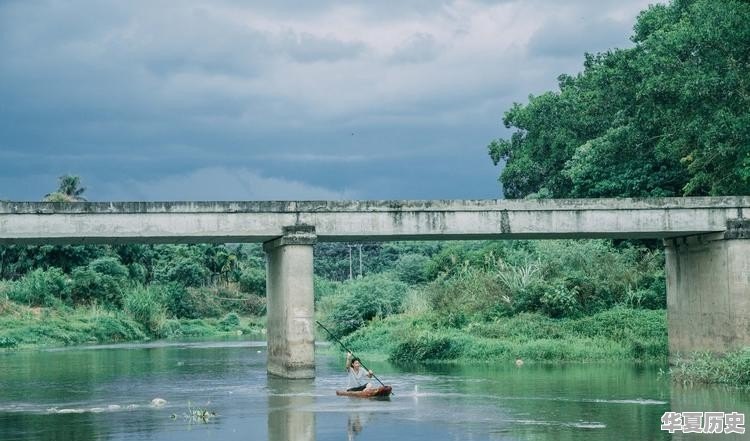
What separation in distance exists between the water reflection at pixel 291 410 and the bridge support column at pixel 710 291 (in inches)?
429

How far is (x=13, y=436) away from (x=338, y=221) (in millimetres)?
11609

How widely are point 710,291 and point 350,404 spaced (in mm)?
11646

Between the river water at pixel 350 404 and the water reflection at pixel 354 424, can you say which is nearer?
the water reflection at pixel 354 424

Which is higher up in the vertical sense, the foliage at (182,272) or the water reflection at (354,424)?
the foliage at (182,272)

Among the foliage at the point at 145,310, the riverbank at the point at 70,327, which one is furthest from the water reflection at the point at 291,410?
the foliage at the point at 145,310

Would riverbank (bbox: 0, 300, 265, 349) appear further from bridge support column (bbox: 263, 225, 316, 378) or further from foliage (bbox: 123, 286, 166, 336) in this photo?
bridge support column (bbox: 263, 225, 316, 378)

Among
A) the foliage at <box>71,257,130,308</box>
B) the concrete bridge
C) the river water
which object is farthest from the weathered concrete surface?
the foliage at <box>71,257,130,308</box>

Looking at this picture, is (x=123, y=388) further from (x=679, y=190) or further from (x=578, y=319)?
(x=679, y=190)

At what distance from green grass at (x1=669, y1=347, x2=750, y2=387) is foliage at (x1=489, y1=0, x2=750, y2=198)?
25.7 feet

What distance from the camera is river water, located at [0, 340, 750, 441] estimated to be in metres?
18.4

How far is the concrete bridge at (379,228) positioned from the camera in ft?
88.1

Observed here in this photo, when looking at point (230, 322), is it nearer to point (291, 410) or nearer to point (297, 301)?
point (297, 301)

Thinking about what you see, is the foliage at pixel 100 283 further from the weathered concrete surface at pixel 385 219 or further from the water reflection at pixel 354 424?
the water reflection at pixel 354 424

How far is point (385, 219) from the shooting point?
28.3m
